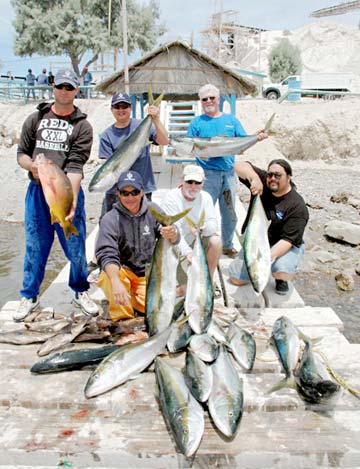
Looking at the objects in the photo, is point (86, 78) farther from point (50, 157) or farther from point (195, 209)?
point (50, 157)

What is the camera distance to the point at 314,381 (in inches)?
107

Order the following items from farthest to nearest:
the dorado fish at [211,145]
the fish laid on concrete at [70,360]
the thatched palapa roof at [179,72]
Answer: the thatched palapa roof at [179,72] → the dorado fish at [211,145] → the fish laid on concrete at [70,360]

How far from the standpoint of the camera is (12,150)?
1967 centimetres

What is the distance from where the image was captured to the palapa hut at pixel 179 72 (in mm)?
10722

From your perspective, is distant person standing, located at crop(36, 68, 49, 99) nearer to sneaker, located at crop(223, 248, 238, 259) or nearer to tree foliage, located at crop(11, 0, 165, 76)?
tree foliage, located at crop(11, 0, 165, 76)

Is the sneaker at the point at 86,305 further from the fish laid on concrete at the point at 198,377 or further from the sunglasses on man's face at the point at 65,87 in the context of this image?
the sunglasses on man's face at the point at 65,87

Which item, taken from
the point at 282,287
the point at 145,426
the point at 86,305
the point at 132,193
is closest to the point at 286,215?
the point at 282,287

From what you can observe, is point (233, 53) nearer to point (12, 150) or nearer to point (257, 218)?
point (12, 150)

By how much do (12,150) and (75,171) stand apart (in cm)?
1759

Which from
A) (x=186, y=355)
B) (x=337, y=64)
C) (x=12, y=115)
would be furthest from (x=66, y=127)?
(x=337, y=64)

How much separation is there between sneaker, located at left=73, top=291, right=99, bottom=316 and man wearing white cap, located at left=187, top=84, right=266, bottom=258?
81.6 inches

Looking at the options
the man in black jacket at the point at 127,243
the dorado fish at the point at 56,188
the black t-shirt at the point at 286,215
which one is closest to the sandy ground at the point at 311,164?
the black t-shirt at the point at 286,215

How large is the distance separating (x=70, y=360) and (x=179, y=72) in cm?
928

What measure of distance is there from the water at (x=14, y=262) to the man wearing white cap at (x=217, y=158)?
3130 millimetres
